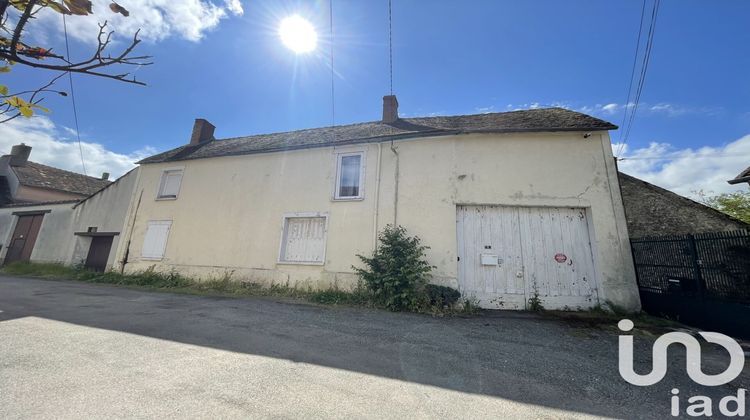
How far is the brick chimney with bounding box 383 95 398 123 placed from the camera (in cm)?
1090

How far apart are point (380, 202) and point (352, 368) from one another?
217 inches

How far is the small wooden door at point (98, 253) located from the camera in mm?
11859

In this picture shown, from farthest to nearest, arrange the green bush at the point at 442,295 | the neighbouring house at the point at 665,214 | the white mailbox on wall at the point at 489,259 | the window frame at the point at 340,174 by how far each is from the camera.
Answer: the window frame at the point at 340,174, the neighbouring house at the point at 665,214, the white mailbox on wall at the point at 489,259, the green bush at the point at 442,295

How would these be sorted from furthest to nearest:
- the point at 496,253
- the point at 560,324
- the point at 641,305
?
the point at 496,253 → the point at 641,305 → the point at 560,324

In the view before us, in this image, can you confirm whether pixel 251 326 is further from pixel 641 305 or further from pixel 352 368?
pixel 641 305

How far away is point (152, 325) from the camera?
14.5 feet

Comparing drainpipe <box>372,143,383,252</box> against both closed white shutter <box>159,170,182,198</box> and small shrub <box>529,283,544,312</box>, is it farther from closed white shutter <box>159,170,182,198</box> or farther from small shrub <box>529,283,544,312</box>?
closed white shutter <box>159,170,182,198</box>

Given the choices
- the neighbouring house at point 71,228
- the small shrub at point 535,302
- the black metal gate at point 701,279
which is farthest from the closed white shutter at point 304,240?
the black metal gate at point 701,279

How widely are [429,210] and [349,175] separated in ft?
9.76

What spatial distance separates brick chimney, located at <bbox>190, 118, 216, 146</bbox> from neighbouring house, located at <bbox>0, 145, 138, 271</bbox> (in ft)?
9.88

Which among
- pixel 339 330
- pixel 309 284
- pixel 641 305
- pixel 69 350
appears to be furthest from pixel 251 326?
pixel 641 305

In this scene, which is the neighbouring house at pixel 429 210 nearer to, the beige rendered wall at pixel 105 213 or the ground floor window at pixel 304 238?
the ground floor window at pixel 304 238

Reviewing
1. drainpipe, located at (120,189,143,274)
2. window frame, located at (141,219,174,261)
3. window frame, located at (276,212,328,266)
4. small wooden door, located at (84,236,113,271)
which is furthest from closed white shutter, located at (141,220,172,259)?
window frame, located at (276,212,328,266)

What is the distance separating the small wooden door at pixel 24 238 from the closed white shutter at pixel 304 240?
15450 millimetres
